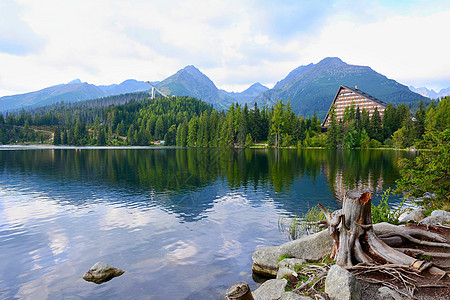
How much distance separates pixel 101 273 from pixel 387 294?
11687mm

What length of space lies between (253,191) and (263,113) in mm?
132076

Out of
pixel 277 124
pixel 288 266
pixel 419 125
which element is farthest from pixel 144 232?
pixel 277 124

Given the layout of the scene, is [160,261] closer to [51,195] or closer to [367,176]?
[51,195]

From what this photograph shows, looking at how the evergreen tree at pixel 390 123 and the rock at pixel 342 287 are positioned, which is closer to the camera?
A: the rock at pixel 342 287

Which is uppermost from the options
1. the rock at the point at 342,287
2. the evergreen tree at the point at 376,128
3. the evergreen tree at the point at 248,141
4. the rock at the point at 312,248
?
the evergreen tree at the point at 376,128

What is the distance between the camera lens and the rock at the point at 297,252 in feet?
37.8

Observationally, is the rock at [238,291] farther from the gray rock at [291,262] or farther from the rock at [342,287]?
the gray rock at [291,262]

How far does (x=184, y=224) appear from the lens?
20.5m

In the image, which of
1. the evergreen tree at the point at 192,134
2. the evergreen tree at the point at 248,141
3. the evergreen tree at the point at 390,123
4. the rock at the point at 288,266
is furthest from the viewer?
the evergreen tree at the point at 192,134

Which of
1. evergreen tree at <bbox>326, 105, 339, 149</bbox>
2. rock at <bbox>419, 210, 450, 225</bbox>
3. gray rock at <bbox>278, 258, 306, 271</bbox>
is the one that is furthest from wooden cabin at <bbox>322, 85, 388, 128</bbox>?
gray rock at <bbox>278, 258, 306, 271</bbox>

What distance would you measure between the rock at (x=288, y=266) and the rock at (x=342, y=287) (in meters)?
2.39

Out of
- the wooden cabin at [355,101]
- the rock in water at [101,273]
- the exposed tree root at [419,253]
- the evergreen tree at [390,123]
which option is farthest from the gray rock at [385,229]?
the wooden cabin at [355,101]

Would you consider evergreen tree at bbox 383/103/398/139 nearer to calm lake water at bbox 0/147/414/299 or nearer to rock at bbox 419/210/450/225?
calm lake water at bbox 0/147/414/299

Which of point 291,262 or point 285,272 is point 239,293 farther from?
point 291,262
